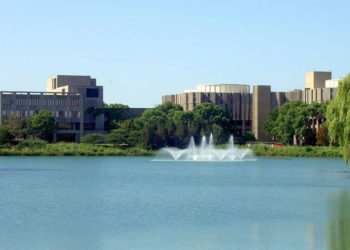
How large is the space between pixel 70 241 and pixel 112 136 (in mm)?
87392

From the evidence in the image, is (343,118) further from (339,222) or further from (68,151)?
(68,151)

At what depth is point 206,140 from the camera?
11775 centimetres

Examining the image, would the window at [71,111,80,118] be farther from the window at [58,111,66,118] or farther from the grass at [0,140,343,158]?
the grass at [0,140,343,158]

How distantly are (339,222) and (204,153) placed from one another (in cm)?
7037

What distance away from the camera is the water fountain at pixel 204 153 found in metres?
97.5

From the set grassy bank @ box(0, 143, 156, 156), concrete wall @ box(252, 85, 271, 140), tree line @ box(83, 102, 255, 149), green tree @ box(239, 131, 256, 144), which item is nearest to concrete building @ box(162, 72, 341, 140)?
concrete wall @ box(252, 85, 271, 140)

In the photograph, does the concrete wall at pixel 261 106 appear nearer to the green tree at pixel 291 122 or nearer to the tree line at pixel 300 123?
the green tree at pixel 291 122

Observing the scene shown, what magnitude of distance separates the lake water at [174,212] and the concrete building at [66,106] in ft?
251

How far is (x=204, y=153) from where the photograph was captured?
102062 millimetres

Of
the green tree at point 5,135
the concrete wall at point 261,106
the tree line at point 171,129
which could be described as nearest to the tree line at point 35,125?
the tree line at point 171,129

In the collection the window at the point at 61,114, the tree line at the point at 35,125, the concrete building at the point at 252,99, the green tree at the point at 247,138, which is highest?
the concrete building at the point at 252,99

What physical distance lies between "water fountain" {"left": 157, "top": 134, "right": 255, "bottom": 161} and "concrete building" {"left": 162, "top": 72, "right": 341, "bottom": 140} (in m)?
29.5

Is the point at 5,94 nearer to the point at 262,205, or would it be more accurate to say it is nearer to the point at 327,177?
the point at 327,177

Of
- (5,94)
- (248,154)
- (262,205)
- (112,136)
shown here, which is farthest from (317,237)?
(5,94)
